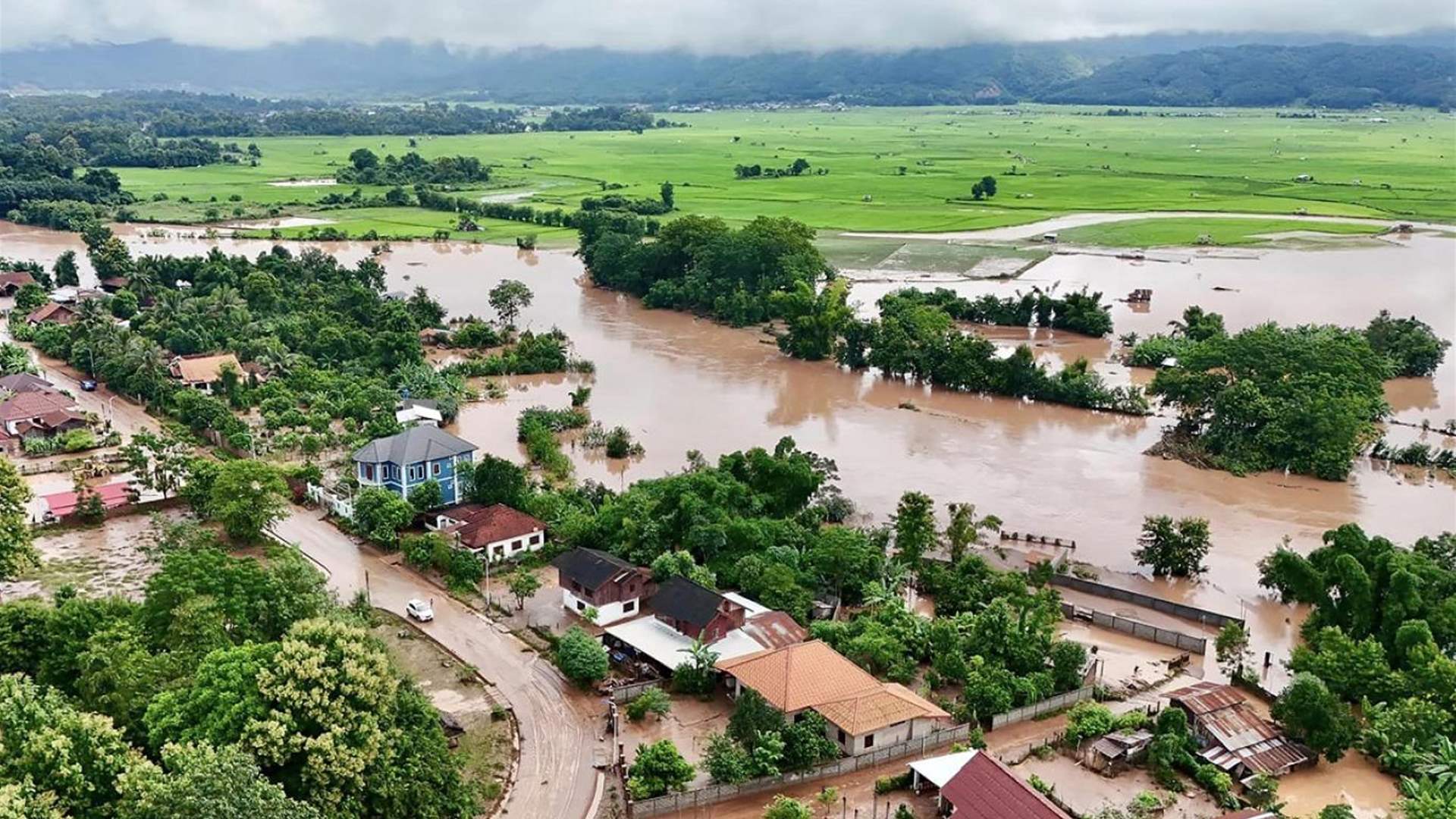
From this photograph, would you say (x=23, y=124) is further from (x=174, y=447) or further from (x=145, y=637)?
(x=145, y=637)

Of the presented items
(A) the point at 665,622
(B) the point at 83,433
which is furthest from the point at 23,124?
(A) the point at 665,622

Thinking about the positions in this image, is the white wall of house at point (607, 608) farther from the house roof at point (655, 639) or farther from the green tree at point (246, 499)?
the green tree at point (246, 499)

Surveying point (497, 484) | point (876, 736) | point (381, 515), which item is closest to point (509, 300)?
point (497, 484)

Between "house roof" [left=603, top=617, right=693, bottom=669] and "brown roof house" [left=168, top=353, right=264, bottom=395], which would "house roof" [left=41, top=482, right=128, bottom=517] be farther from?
"house roof" [left=603, top=617, right=693, bottom=669]

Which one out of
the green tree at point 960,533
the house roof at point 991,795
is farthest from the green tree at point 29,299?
the house roof at point 991,795

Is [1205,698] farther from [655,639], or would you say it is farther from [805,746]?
[655,639]

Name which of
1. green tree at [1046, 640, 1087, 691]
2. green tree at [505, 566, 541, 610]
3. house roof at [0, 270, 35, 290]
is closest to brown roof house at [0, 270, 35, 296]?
house roof at [0, 270, 35, 290]
